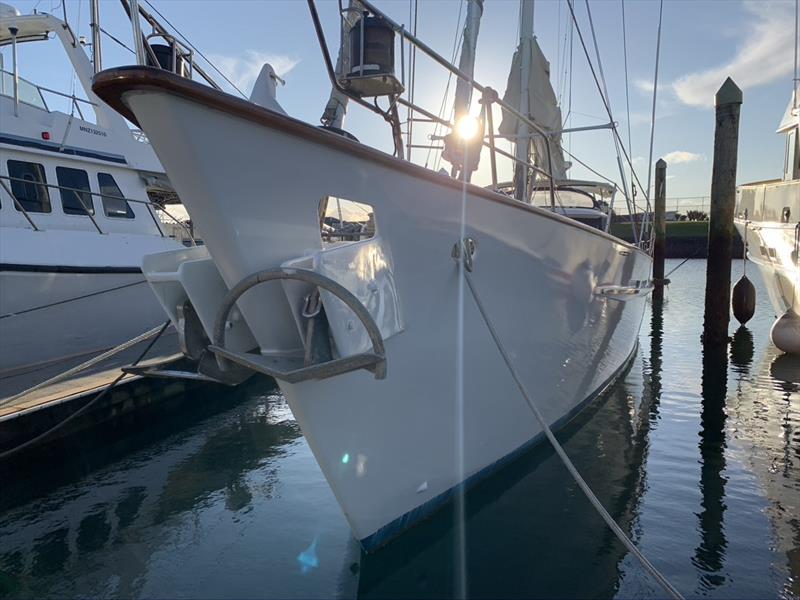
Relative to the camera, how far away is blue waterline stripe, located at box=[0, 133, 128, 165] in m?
7.77

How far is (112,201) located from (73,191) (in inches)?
35.6

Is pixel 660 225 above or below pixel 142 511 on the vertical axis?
above

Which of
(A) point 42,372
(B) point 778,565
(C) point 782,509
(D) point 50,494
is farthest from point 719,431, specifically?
(A) point 42,372

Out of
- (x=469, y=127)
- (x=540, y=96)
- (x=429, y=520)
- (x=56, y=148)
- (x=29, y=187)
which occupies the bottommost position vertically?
(x=429, y=520)

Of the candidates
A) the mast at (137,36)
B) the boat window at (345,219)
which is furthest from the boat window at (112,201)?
the mast at (137,36)

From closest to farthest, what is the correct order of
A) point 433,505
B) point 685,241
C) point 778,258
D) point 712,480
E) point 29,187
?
point 433,505
point 712,480
point 29,187
point 778,258
point 685,241

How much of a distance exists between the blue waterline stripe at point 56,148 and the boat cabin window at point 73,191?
10.3 inches

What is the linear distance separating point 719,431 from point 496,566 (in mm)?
3471

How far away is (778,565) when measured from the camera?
3211 mm

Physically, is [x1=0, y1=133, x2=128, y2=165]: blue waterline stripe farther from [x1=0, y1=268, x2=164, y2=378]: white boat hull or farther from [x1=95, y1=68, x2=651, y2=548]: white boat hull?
[x1=95, y1=68, x2=651, y2=548]: white boat hull

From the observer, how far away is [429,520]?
3.44m

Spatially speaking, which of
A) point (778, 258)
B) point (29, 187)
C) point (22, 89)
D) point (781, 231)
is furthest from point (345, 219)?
point (778, 258)

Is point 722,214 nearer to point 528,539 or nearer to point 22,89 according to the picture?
point 528,539

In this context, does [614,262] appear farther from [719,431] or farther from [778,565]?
[778,565]
